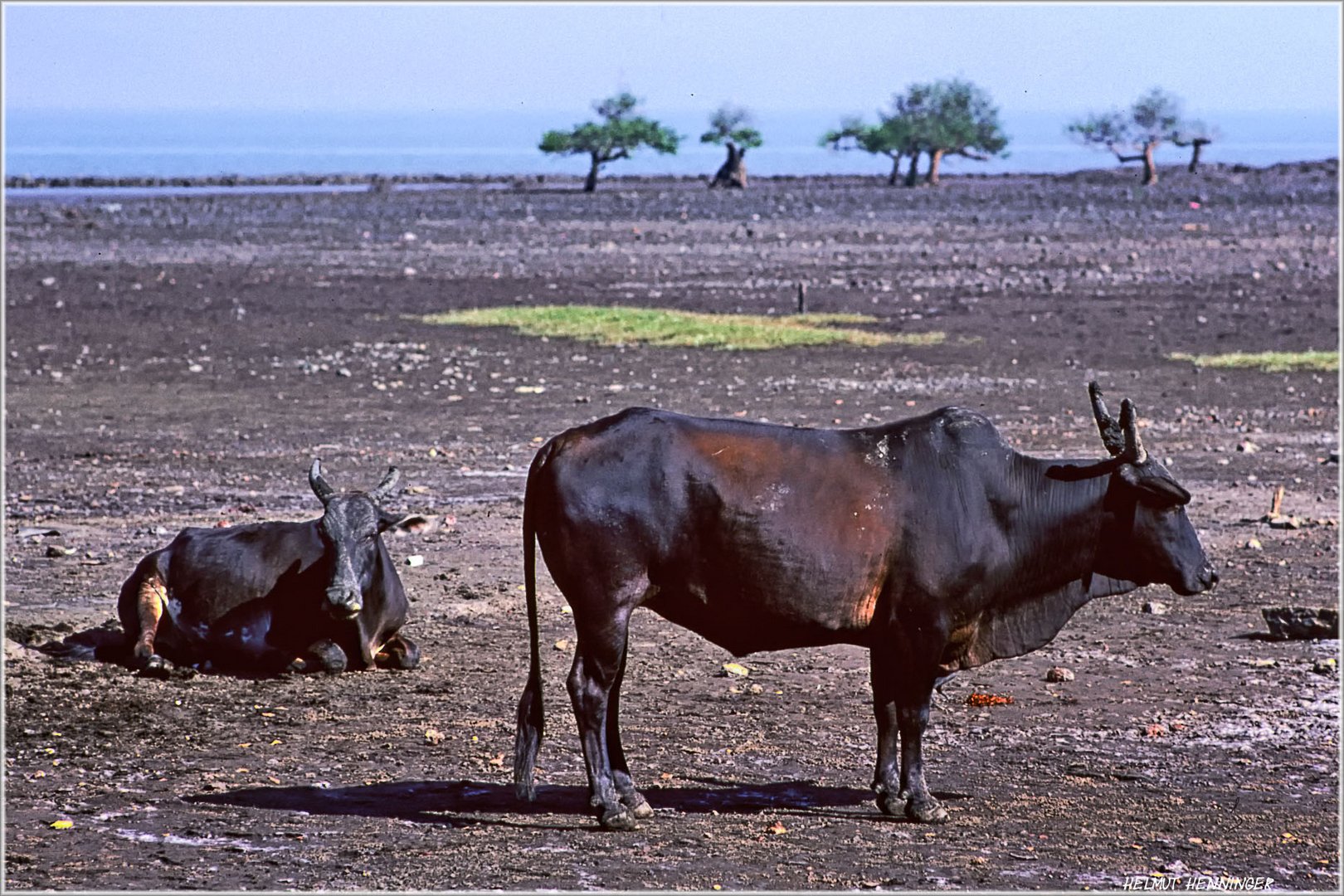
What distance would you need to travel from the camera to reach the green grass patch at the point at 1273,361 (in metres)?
21.8

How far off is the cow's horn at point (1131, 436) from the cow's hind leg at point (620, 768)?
222cm

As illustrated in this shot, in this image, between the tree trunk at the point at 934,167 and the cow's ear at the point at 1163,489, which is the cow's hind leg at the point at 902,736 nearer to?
the cow's ear at the point at 1163,489

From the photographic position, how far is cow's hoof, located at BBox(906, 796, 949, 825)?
7883mm

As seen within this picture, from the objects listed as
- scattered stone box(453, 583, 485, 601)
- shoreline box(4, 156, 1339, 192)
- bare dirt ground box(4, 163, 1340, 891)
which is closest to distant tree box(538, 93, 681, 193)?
shoreline box(4, 156, 1339, 192)

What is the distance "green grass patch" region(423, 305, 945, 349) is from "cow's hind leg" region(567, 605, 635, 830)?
625 inches

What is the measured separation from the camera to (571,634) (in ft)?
36.9

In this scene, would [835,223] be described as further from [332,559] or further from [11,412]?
[332,559]

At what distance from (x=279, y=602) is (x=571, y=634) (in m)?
1.69

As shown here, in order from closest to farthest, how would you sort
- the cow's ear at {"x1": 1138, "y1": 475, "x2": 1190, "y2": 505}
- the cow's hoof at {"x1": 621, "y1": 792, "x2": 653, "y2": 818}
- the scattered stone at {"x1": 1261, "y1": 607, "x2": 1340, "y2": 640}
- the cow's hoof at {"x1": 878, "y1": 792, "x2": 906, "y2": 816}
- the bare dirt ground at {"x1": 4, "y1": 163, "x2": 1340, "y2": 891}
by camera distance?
the bare dirt ground at {"x1": 4, "y1": 163, "x2": 1340, "y2": 891}, the cow's hoof at {"x1": 621, "y1": 792, "x2": 653, "y2": 818}, the cow's hoof at {"x1": 878, "y1": 792, "x2": 906, "y2": 816}, the cow's ear at {"x1": 1138, "y1": 475, "x2": 1190, "y2": 505}, the scattered stone at {"x1": 1261, "y1": 607, "x2": 1340, "y2": 640}

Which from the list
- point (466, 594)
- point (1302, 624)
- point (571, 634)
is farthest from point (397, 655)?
point (1302, 624)

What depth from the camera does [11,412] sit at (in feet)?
63.8

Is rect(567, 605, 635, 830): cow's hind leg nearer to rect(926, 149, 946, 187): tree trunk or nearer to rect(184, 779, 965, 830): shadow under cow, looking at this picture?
→ rect(184, 779, 965, 830): shadow under cow

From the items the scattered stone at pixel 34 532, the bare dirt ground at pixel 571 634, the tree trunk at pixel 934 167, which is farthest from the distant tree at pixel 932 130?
the scattered stone at pixel 34 532

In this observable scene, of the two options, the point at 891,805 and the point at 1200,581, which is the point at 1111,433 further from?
the point at 891,805
